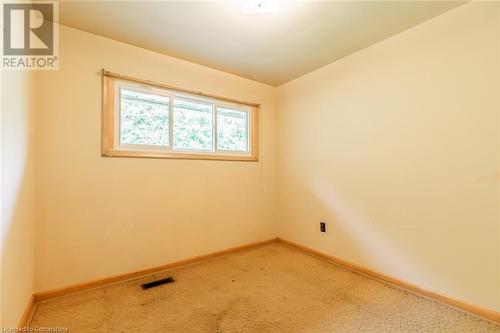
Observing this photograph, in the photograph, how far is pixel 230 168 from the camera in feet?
9.67

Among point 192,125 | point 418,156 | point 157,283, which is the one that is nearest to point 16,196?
point 157,283

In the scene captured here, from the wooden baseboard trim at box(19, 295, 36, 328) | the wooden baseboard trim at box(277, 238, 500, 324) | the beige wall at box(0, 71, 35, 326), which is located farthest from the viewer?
the wooden baseboard trim at box(277, 238, 500, 324)

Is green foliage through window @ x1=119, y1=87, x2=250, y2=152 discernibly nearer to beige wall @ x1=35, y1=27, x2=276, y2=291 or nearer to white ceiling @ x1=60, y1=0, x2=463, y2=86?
beige wall @ x1=35, y1=27, x2=276, y2=291

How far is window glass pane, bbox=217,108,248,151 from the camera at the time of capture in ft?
9.68

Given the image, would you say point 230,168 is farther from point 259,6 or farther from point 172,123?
point 259,6

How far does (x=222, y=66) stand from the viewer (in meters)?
2.75

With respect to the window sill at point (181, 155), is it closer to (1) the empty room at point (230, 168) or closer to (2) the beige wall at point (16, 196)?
(1) the empty room at point (230, 168)

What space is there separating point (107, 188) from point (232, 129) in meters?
1.61

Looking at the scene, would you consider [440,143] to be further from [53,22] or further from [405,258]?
[53,22]

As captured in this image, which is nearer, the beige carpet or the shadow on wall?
the beige carpet

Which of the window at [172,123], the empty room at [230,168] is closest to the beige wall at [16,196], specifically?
the empty room at [230,168]

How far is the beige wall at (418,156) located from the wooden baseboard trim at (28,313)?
2.67 meters

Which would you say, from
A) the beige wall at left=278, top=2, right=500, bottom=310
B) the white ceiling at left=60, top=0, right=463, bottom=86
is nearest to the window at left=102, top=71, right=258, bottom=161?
the white ceiling at left=60, top=0, right=463, bottom=86

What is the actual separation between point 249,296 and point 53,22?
9.29 feet
